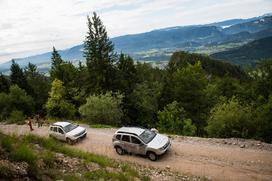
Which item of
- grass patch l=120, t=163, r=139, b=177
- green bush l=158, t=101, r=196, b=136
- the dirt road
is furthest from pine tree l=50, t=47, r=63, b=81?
grass patch l=120, t=163, r=139, b=177

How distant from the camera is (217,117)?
34.2 m

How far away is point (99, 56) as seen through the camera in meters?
50.2

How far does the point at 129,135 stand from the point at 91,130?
10954 millimetres

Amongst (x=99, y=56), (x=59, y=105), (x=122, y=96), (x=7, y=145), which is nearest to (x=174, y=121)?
(x=122, y=96)

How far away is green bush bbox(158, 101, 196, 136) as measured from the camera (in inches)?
1601

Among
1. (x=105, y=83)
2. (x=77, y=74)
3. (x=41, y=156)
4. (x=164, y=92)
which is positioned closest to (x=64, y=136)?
(x=41, y=156)

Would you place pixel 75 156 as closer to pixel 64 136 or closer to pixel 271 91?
pixel 64 136

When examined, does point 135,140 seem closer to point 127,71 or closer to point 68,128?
point 68,128

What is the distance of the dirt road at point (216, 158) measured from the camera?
59.8ft

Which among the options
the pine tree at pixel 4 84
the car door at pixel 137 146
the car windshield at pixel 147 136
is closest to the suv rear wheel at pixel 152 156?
the car door at pixel 137 146

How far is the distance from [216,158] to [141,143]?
17.5 feet

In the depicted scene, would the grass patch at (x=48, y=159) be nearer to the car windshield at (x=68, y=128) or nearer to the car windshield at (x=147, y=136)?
the car windshield at (x=147, y=136)

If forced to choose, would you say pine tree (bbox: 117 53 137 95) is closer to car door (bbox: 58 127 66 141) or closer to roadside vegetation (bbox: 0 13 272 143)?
roadside vegetation (bbox: 0 13 272 143)

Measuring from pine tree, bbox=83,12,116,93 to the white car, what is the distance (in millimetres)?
19922
